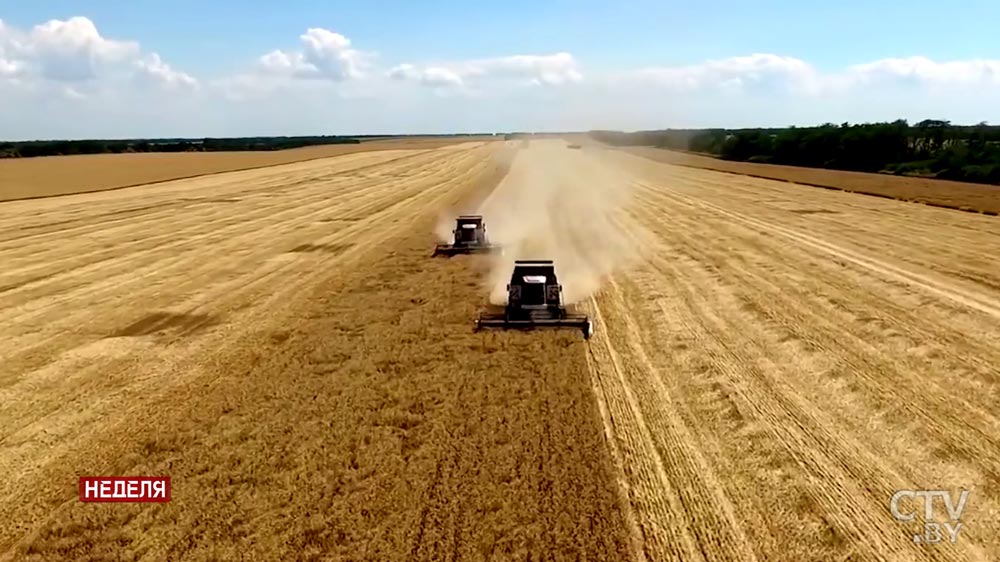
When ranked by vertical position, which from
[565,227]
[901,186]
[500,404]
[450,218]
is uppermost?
[901,186]

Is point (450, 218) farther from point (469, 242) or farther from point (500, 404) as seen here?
point (500, 404)

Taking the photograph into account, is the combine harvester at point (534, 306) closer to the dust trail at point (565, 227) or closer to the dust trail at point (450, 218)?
the dust trail at point (565, 227)

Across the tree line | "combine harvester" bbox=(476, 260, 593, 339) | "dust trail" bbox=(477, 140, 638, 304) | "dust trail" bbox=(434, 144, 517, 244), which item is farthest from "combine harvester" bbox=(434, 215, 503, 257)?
the tree line

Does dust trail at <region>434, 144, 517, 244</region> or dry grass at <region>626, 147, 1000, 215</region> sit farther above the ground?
dry grass at <region>626, 147, 1000, 215</region>

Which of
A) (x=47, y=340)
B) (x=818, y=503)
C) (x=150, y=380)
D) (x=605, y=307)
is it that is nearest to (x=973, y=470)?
(x=818, y=503)

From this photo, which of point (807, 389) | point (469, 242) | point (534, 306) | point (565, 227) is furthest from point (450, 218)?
point (807, 389)

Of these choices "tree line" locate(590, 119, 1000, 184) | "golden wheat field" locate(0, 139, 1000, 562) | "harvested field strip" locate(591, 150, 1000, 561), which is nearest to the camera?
"golden wheat field" locate(0, 139, 1000, 562)

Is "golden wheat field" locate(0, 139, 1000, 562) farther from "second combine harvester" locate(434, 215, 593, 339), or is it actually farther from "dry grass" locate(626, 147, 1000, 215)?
"dry grass" locate(626, 147, 1000, 215)
